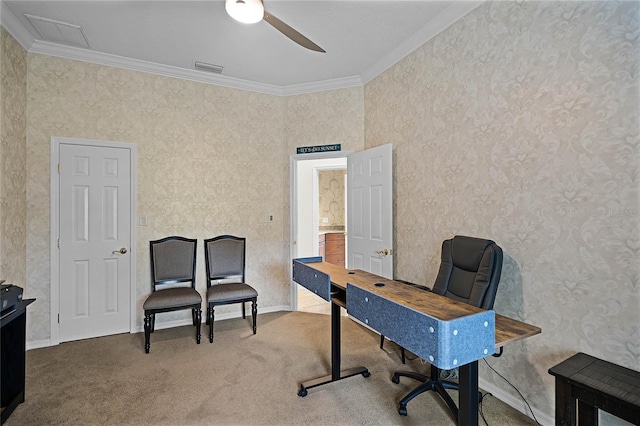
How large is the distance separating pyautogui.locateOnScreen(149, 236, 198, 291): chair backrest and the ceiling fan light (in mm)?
2443

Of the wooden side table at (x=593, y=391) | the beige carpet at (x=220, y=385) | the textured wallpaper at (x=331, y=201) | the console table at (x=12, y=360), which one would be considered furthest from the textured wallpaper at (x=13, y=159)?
A: the textured wallpaper at (x=331, y=201)

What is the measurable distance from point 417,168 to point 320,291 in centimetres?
161

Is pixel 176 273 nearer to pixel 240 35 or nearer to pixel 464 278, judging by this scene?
pixel 240 35

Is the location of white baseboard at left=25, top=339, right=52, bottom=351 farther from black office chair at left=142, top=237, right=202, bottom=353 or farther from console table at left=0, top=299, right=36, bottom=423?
console table at left=0, top=299, right=36, bottom=423

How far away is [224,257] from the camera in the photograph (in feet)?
12.3

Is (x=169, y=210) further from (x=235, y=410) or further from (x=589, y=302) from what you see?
(x=589, y=302)

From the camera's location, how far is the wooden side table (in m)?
1.30

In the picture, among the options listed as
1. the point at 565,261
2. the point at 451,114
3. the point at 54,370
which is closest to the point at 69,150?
the point at 54,370

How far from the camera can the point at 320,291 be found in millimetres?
2131

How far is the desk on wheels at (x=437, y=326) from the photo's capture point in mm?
1188

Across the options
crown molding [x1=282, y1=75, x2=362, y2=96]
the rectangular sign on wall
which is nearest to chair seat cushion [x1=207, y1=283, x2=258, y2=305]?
the rectangular sign on wall

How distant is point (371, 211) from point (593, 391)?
2326 mm

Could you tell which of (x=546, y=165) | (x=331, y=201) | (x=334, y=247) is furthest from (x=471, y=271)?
(x=331, y=201)

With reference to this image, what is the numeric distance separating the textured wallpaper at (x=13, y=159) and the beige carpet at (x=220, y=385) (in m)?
0.93
